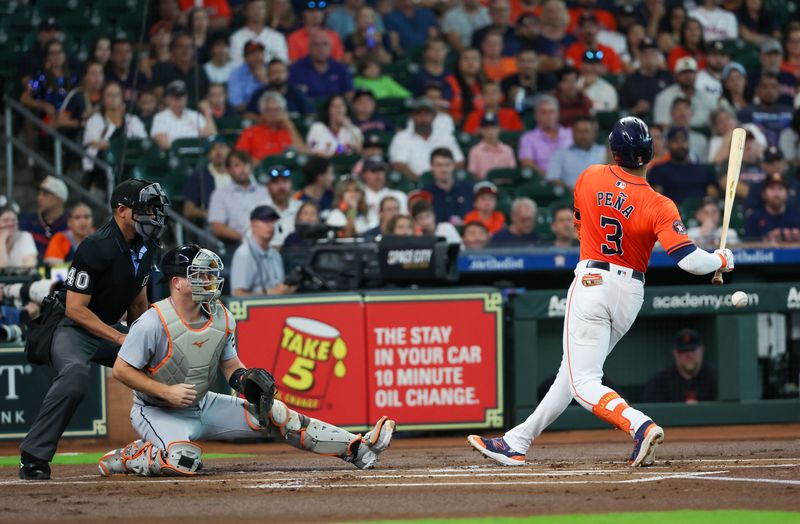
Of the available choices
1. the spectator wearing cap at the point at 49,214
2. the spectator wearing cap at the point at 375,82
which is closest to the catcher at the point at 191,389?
the spectator wearing cap at the point at 49,214

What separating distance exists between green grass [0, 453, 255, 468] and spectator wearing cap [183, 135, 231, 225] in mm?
2681

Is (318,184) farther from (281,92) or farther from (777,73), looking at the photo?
(777,73)

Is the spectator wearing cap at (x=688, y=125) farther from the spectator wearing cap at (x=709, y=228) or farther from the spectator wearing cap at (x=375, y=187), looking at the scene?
the spectator wearing cap at (x=375, y=187)

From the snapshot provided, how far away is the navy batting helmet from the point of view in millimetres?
6613

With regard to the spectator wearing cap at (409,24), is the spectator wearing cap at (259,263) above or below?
below

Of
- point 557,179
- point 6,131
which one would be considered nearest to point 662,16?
point 557,179

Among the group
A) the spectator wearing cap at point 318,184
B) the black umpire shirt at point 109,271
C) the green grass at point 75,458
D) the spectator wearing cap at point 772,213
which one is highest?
the spectator wearing cap at point 318,184

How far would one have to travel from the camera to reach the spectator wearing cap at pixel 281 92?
42.9ft

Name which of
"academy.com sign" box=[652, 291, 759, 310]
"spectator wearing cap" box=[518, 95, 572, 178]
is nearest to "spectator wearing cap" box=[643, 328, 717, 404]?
"academy.com sign" box=[652, 291, 759, 310]

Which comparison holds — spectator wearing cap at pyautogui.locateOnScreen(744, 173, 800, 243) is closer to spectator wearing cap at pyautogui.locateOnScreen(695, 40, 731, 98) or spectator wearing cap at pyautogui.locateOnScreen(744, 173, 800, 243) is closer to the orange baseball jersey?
spectator wearing cap at pyautogui.locateOnScreen(695, 40, 731, 98)

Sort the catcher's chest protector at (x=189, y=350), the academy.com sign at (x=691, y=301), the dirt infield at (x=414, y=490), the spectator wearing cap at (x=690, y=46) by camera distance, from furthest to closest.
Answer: the spectator wearing cap at (x=690, y=46), the academy.com sign at (x=691, y=301), the catcher's chest protector at (x=189, y=350), the dirt infield at (x=414, y=490)

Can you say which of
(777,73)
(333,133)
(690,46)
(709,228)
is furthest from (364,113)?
(777,73)

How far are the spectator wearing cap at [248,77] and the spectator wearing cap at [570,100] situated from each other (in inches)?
122

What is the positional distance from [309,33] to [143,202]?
7.30 m
